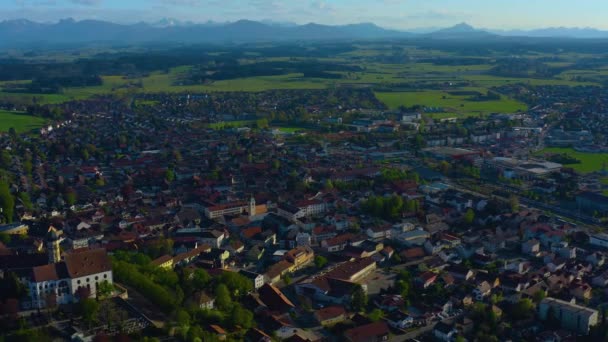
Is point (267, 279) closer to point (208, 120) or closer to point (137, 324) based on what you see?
point (137, 324)

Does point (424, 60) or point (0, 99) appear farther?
point (424, 60)

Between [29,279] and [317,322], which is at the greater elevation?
[29,279]

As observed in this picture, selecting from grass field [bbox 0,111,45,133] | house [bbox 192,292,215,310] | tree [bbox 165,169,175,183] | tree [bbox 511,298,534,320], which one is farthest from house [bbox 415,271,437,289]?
grass field [bbox 0,111,45,133]

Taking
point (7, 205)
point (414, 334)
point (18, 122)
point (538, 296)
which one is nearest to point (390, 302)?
point (414, 334)

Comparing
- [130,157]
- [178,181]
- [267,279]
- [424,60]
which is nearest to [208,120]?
[130,157]

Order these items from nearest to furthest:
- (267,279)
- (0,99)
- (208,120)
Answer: (267,279)
(208,120)
(0,99)

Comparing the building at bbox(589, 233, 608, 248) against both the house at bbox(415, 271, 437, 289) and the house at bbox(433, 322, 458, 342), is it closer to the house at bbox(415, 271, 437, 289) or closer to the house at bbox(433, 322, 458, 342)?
the house at bbox(415, 271, 437, 289)
